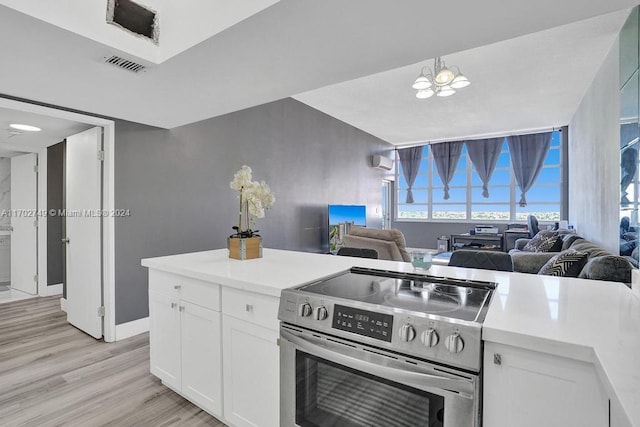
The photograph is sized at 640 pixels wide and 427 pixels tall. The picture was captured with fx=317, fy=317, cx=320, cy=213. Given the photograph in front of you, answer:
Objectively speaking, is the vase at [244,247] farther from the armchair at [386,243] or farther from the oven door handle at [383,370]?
the armchair at [386,243]

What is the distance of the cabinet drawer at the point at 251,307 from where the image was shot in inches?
58.7

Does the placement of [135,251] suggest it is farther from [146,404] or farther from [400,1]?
[400,1]

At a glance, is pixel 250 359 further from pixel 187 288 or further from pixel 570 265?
pixel 570 265

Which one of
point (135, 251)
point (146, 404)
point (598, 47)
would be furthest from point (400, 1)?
point (598, 47)

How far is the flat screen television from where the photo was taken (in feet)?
19.2

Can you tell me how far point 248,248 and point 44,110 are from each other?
211 cm

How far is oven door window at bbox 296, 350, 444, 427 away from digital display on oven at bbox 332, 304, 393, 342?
168 millimetres

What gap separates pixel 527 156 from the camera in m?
7.12

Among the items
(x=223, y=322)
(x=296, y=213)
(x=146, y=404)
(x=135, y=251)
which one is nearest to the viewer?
(x=223, y=322)

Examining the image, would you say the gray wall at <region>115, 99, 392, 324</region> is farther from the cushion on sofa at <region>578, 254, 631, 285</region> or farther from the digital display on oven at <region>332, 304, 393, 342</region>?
the cushion on sofa at <region>578, 254, 631, 285</region>

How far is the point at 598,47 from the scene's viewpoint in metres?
3.31

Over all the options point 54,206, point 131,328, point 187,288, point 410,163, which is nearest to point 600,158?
point 187,288

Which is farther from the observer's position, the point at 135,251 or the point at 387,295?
the point at 135,251

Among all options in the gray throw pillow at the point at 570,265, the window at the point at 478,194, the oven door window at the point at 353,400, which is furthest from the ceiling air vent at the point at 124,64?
the window at the point at 478,194
